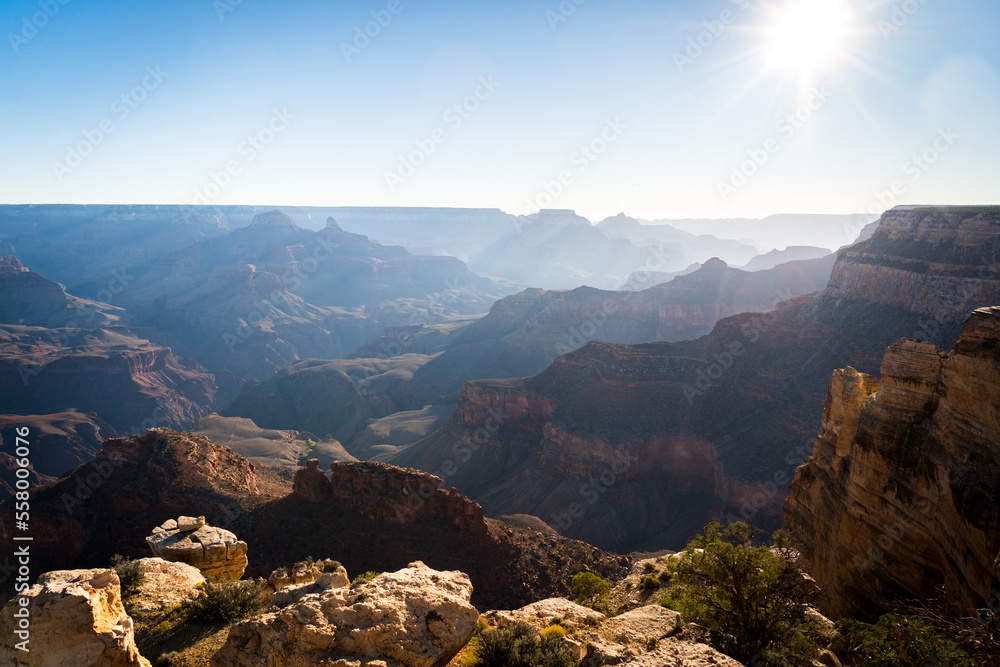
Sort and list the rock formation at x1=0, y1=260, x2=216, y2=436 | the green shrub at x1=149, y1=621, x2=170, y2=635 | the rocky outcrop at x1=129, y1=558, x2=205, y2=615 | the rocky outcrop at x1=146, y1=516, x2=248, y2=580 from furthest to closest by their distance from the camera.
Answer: the rock formation at x1=0, y1=260, x2=216, y2=436 < the rocky outcrop at x1=146, y1=516, x2=248, y2=580 < the rocky outcrop at x1=129, y1=558, x2=205, y2=615 < the green shrub at x1=149, y1=621, x2=170, y2=635

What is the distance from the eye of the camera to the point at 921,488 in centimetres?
1723

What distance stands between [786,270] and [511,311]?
245ft

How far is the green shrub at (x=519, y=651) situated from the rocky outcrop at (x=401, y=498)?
25083mm

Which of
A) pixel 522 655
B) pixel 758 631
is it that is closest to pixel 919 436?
pixel 758 631

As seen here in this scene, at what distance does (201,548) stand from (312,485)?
15.0 meters

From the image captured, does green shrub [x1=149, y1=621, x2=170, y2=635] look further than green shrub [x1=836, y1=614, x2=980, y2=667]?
Yes

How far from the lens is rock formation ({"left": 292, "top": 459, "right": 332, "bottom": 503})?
3928 centimetres

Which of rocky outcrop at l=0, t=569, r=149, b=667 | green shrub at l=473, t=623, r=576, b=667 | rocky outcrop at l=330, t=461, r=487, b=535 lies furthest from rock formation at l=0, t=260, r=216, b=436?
green shrub at l=473, t=623, r=576, b=667

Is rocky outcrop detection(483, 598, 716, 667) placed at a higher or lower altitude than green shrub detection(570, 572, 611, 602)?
higher

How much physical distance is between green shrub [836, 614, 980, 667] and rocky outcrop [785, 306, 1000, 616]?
8.49 ft

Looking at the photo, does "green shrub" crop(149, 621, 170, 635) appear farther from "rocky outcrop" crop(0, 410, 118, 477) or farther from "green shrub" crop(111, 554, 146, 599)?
"rocky outcrop" crop(0, 410, 118, 477)

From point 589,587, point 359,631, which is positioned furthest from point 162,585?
point 589,587

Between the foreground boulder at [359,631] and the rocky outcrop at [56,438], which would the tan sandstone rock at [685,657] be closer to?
the foreground boulder at [359,631]

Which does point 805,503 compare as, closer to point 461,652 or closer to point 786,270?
point 461,652
